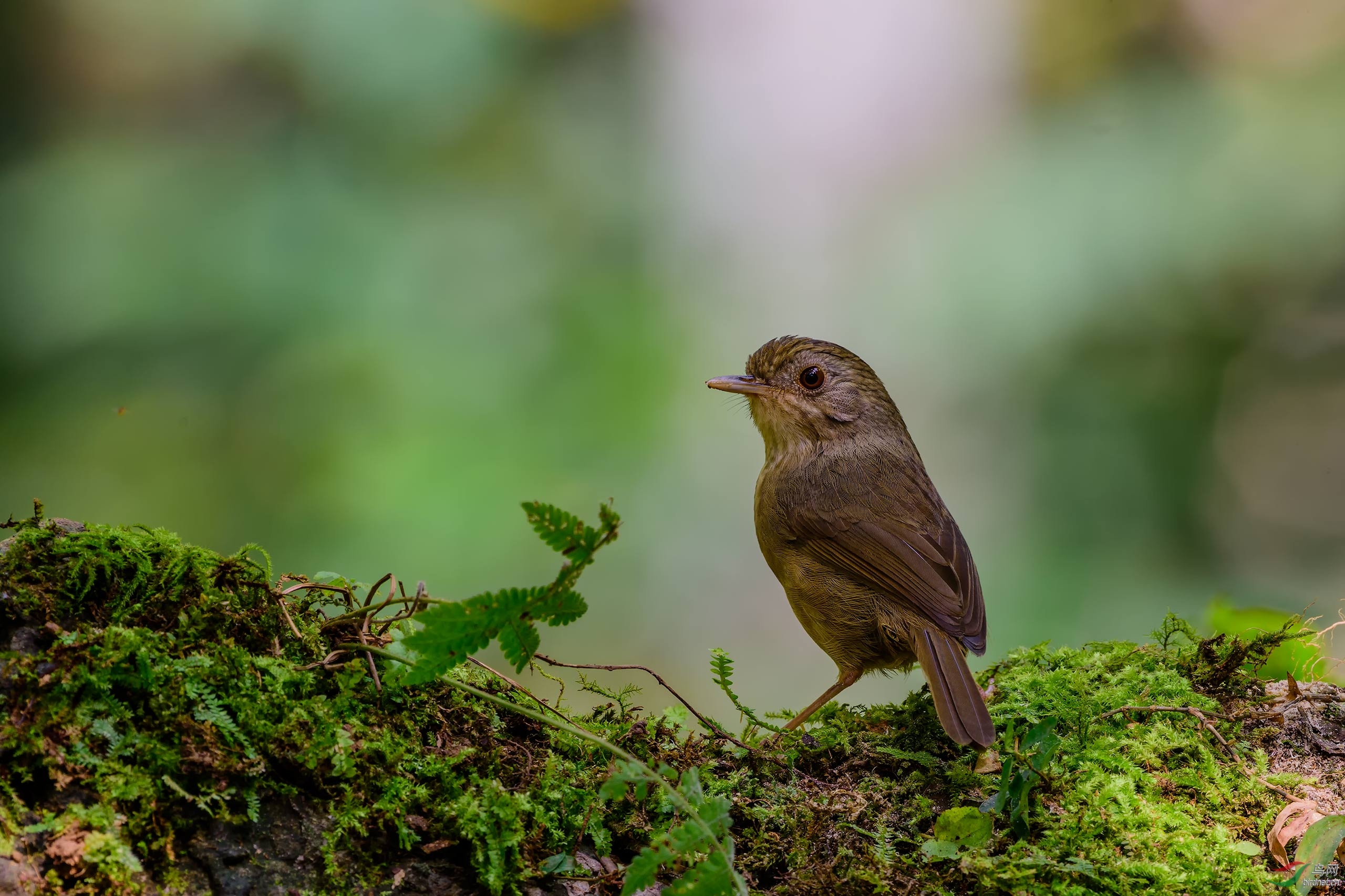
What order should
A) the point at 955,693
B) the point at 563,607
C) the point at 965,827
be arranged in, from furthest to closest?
the point at 955,693
the point at 965,827
the point at 563,607

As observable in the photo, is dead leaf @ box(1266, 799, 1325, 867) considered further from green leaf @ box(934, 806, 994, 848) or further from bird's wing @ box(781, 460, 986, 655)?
bird's wing @ box(781, 460, 986, 655)

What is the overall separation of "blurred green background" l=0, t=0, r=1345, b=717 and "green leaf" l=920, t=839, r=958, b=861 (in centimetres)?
365

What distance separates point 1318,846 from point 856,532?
1890 mm

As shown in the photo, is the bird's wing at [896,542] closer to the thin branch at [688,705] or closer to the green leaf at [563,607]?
the thin branch at [688,705]

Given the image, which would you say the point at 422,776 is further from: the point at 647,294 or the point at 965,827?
the point at 647,294

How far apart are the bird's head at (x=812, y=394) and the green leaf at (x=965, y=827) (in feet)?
7.61

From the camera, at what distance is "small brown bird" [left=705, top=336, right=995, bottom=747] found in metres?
3.40

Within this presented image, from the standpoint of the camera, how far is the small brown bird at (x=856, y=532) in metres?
3.40

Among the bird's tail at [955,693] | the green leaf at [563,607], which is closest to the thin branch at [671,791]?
the green leaf at [563,607]

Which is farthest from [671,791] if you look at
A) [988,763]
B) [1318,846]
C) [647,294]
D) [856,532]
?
[647,294]

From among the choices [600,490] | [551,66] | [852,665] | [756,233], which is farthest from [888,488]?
[551,66]

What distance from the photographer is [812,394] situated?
4496mm

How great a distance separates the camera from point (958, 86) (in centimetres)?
678

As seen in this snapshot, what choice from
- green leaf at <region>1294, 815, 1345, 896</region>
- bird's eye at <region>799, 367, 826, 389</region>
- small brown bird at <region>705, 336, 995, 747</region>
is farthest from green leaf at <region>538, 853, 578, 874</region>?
bird's eye at <region>799, 367, 826, 389</region>
